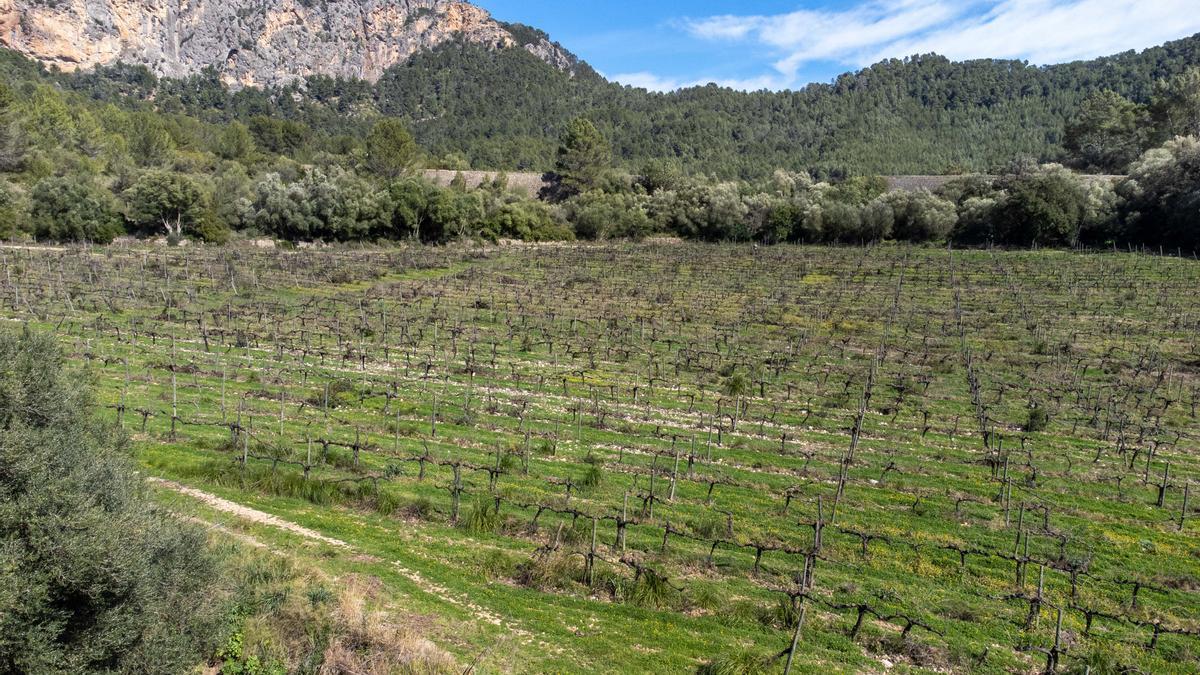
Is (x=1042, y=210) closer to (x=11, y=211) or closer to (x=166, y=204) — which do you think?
(x=166, y=204)

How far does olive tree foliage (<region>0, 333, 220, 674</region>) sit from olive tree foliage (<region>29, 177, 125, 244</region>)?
66.9m

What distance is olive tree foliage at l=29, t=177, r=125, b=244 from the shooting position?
6331 cm

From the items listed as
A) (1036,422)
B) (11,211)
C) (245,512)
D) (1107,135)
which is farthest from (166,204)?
(1107,135)

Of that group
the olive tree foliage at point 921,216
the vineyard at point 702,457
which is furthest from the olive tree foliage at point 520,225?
the olive tree foliage at point 921,216

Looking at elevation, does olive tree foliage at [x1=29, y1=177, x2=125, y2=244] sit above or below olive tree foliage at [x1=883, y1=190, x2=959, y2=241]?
below

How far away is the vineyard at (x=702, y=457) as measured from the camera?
12.2 meters

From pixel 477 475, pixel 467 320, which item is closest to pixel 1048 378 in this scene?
pixel 477 475

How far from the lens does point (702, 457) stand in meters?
21.3

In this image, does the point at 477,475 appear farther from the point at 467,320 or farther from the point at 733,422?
the point at 467,320

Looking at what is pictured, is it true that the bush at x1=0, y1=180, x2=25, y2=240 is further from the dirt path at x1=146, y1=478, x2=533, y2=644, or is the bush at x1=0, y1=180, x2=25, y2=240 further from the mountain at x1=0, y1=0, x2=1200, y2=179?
the dirt path at x1=146, y1=478, x2=533, y2=644

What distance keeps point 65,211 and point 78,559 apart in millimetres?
71569

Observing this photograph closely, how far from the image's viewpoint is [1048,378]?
3231 cm

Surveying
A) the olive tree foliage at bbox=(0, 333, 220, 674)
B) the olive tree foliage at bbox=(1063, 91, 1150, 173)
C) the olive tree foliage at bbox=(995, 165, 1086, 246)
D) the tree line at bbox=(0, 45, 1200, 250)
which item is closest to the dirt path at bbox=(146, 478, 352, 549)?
the olive tree foliage at bbox=(0, 333, 220, 674)

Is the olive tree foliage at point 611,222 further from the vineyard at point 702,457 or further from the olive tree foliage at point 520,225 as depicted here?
the vineyard at point 702,457
